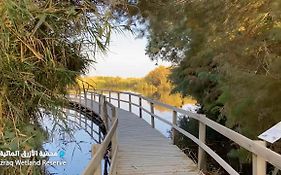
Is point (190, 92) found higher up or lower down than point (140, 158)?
higher up

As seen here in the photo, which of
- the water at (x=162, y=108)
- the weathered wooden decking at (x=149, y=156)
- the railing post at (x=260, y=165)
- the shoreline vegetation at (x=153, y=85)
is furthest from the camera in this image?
the shoreline vegetation at (x=153, y=85)

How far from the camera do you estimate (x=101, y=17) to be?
10.8ft

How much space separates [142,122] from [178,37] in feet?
8.05

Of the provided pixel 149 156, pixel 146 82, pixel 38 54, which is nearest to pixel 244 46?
pixel 149 156

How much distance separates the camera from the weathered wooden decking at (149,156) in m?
4.88

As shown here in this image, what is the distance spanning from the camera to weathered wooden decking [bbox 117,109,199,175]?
16.0 feet

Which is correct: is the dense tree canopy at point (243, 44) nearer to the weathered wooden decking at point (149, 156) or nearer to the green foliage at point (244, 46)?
the green foliage at point (244, 46)

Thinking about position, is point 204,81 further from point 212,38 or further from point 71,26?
point 71,26

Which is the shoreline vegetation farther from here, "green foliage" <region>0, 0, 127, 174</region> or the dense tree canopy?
"green foliage" <region>0, 0, 127, 174</region>

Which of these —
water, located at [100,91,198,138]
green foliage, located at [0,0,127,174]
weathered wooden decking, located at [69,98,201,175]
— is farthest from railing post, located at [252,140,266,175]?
water, located at [100,91,198,138]

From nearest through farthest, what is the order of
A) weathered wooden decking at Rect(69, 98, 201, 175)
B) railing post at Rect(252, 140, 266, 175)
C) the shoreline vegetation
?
railing post at Rect(252, 140, 266, 175) < weathered wooden decking at Rect(69, 98, 201, 175) < the shoreline vegetation

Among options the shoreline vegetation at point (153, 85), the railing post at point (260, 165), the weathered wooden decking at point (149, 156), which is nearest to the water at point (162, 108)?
the shoreline vegetation at point (153, 85)

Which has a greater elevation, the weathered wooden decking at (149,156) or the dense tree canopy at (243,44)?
the dense tree canopy at (243,44)

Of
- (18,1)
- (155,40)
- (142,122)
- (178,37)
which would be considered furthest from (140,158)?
(155,40)
